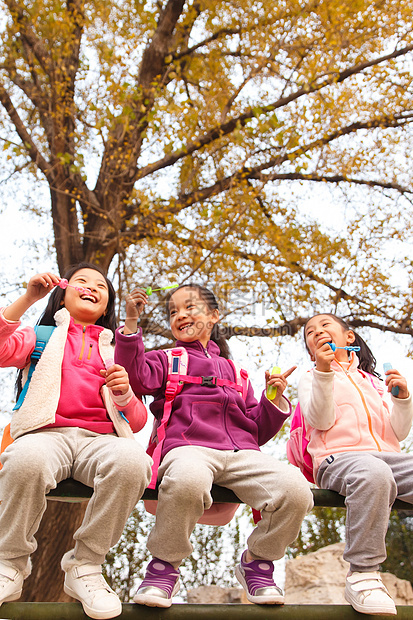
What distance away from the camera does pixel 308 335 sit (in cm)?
293

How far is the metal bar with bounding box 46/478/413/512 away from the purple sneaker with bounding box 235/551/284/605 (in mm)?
234

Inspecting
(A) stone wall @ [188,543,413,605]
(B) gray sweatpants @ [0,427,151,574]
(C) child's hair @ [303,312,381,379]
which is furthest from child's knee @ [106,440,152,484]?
(A) stone wall @ [188,543,413,605]

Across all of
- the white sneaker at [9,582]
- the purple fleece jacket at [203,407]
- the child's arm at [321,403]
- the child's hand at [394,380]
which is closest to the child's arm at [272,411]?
the purple fleece jacket at [203,407]

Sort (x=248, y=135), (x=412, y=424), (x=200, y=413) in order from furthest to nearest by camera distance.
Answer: (x=248, y=135), (x=412, y=424), (x=200, y=413)

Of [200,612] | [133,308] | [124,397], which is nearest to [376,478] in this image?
[200,612]

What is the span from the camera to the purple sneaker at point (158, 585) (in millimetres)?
1656

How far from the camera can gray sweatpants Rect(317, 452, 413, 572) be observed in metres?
1.91

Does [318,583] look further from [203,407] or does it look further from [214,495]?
[214,495]

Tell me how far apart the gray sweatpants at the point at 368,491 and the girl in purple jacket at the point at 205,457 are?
0.21 m

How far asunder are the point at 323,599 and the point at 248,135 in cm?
571

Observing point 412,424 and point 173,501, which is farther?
point 412,424

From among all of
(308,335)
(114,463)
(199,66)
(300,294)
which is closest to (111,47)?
(199,66)

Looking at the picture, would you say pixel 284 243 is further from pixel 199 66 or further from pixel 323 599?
pixel 323 599

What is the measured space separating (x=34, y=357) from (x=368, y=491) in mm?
1545
